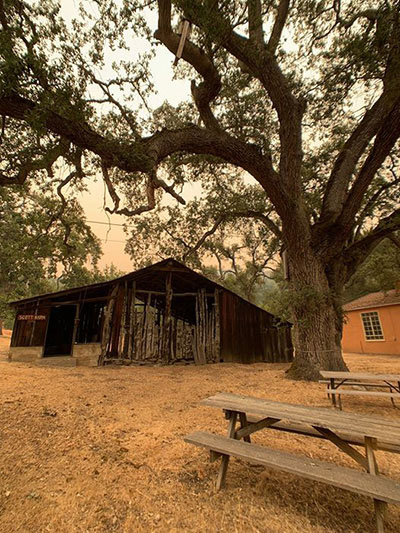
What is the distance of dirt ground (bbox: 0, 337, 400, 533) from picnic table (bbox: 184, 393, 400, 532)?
309mm

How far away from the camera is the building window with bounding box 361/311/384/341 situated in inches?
634

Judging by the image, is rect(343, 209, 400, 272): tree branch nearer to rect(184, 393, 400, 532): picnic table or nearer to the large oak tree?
the large oak tree

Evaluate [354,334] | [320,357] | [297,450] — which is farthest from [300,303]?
[354,334]

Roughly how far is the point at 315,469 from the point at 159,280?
36.0ft

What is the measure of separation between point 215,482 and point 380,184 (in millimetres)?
11316

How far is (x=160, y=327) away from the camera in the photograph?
11562mm

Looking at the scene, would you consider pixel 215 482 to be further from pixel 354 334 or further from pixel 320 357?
pixel 354 334

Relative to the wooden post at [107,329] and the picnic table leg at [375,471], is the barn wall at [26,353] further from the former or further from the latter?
the picnic table leg at [375,471]

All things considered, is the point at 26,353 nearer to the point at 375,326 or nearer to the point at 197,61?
the point at 197,61

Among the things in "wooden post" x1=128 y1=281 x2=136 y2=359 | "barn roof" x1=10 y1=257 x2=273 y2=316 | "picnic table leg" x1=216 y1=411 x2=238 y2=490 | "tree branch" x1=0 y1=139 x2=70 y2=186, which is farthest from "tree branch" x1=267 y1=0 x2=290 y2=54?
"wooden post" x1=128 y1=281 x2=136 y2=359

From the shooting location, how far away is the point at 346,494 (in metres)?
2.21

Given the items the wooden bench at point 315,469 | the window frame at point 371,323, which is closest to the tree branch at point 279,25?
the wooden bench at point 315,469

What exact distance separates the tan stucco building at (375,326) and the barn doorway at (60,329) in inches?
704

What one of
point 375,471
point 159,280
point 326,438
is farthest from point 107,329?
point 375,471
